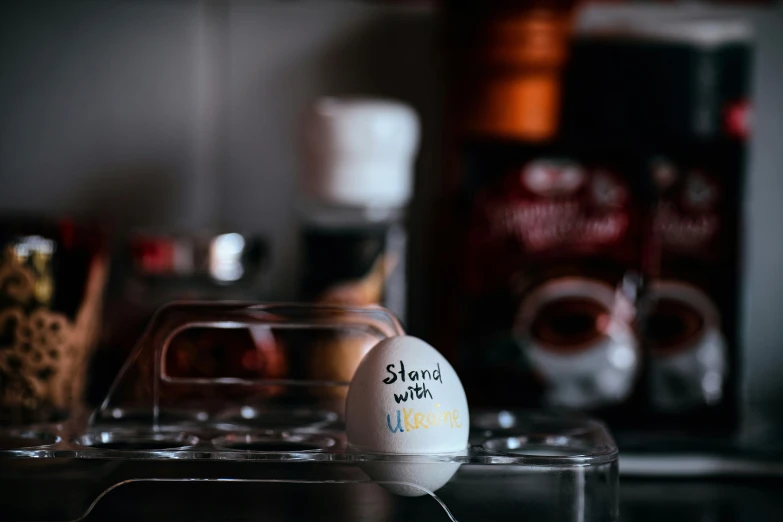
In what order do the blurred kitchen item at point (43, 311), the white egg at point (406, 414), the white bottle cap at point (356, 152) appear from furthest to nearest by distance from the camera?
the white bottle cap at point (356, 152) → the blurred kitchen item at point (43, 311) → the white egg at point (406, 414)

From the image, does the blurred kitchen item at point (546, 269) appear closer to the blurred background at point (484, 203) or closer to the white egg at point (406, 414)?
the blurred background at point (484, 203)

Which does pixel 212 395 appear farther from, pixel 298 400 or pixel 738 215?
pixel 738 215

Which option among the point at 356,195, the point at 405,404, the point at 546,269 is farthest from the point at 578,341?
the point at 405,404

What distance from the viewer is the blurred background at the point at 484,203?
2.20ft

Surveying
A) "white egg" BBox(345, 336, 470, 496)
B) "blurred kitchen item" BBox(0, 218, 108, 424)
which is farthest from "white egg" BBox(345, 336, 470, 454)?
"blurred kitchen item" BBox(0, 218, 108, 424)

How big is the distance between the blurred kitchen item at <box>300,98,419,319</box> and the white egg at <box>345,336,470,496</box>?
244 millimetres

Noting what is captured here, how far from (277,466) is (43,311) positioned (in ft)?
0.78

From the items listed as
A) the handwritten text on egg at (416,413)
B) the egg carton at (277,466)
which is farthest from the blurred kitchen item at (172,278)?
the handwritten text on egg at (416,413)

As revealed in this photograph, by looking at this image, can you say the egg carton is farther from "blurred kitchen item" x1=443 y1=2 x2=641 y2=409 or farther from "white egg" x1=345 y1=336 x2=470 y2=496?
"blurred kitchen item" x1=443 y1=2 x2=641 y2=409

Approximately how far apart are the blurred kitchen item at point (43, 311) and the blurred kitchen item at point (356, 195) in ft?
0.56

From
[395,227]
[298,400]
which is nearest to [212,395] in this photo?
[298,400]

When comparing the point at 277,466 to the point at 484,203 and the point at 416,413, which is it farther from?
the point at 484,203

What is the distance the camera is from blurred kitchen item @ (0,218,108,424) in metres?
0.55

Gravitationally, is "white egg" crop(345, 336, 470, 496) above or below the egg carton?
above
